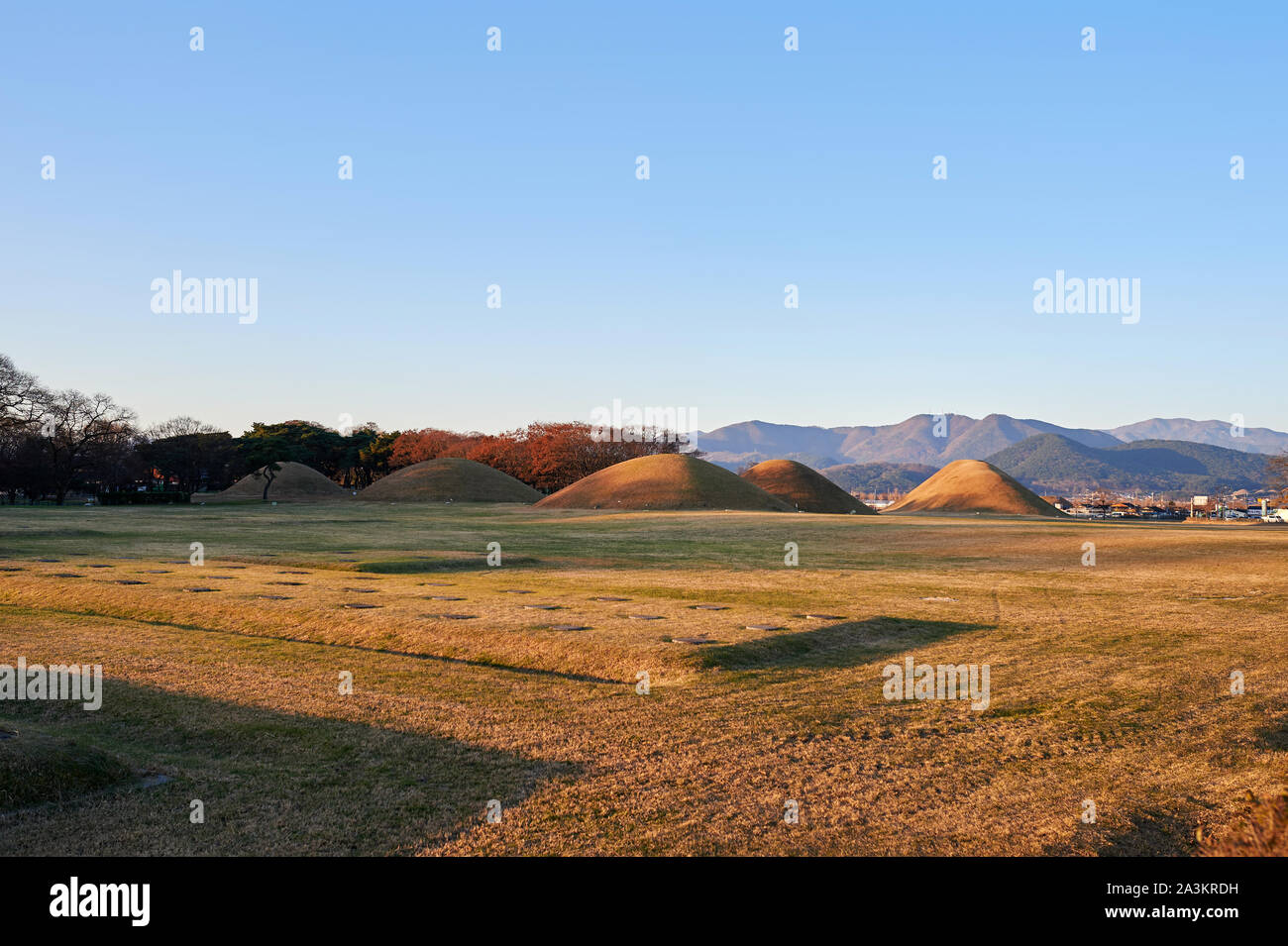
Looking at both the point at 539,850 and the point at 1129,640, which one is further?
the point at 1129,640

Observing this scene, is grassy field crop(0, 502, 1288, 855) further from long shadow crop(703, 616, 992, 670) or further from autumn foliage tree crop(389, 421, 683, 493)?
autumn foliage tree crop(389, 421, 683, 493)

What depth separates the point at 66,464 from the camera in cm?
9369

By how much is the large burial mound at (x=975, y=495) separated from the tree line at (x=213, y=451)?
4432 centimetres

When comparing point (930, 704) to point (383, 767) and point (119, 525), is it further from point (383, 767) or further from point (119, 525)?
point (119, 525)

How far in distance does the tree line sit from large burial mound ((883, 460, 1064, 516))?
4432cm

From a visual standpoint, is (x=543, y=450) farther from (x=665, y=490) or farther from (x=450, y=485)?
(x=665, y=490)

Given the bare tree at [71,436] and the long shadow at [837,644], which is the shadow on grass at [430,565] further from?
the bare tree at [71,436]

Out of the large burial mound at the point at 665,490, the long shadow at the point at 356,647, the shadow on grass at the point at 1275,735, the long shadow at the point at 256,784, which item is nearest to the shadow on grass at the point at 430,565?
the long shadow at the point at 356,647

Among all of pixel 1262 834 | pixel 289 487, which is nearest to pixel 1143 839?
pixel 1262 834

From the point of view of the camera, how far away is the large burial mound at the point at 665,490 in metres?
87.6

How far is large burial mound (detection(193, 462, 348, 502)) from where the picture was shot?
113975 mm

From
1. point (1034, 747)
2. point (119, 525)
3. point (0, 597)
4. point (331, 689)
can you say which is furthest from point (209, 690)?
point (119, 525)

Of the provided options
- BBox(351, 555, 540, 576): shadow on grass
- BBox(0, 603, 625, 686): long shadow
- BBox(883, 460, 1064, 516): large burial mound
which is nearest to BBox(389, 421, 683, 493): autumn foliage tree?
BBox(883, 460, 1064, 516): large burial mound
